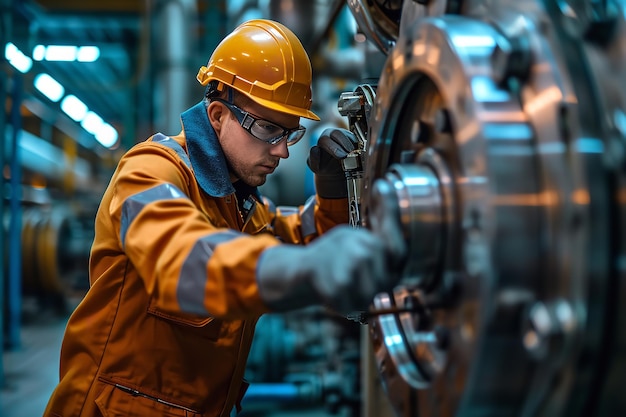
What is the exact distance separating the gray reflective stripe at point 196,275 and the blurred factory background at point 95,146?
2.65 ft

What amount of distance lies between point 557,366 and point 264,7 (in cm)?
286

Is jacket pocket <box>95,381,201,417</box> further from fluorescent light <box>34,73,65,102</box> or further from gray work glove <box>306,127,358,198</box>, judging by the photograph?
fluorescent light <box>34,73,65,102</box>

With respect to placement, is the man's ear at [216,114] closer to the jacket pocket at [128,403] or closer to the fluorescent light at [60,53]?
the jacket pocket at [128,403]

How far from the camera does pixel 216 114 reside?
4.09 ft

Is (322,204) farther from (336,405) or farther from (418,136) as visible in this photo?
(336,405)

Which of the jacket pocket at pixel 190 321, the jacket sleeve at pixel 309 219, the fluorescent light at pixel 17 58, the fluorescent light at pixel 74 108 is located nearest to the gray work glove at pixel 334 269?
the jacket pocket at pixel 190 321

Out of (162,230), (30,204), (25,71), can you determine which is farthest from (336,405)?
(30,204)

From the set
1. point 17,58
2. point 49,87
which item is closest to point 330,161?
point 17,58

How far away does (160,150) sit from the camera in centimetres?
105

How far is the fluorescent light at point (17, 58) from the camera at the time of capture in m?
3.47

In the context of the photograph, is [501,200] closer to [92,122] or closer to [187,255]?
[187,255]

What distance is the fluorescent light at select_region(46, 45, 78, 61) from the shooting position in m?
4.53

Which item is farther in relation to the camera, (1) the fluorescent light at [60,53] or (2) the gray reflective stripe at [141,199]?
(1) the fluorescent light at [60,53]

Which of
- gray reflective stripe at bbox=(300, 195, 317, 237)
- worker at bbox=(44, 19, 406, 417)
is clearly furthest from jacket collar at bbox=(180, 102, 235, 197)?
gray reflective stripe at bbox=(300, 195, 317, 237)
